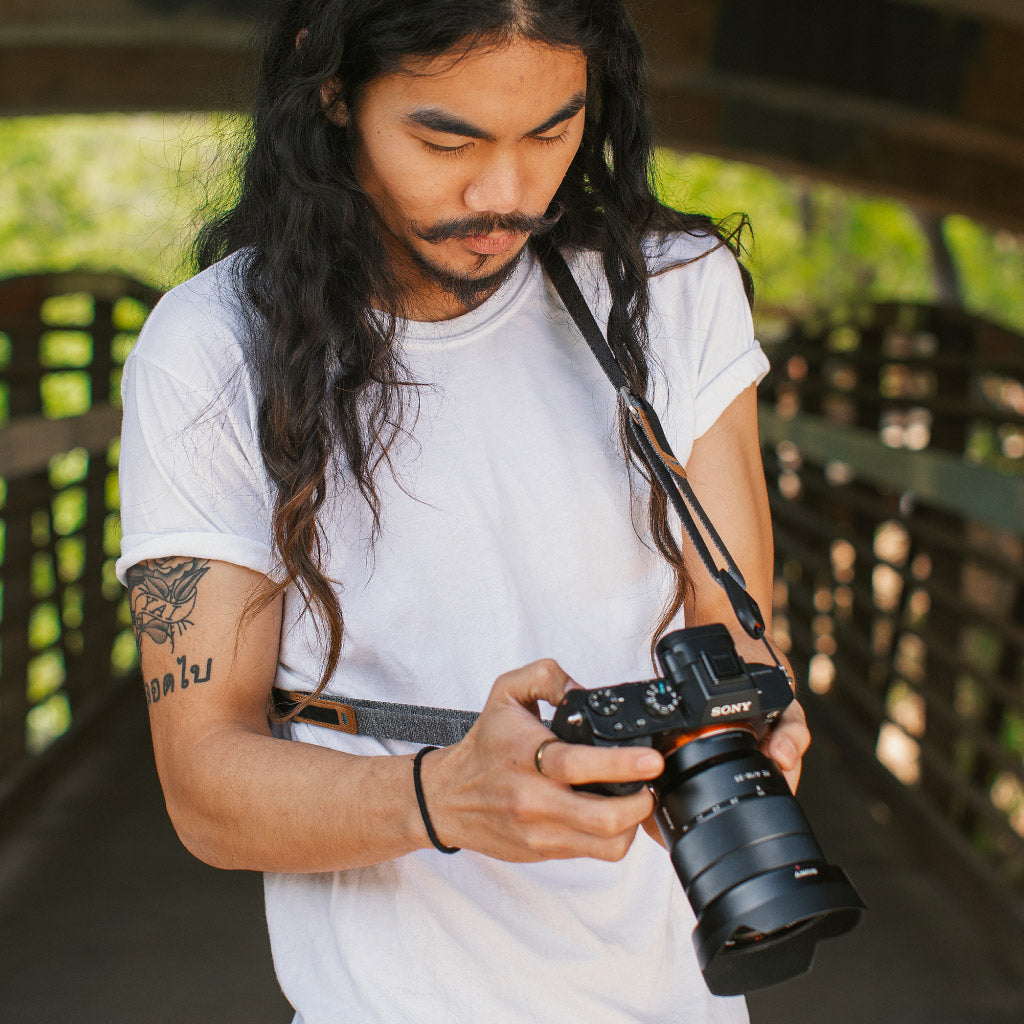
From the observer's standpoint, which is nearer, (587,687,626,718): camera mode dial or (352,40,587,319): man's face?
(587,687,626,718): camera mode dial

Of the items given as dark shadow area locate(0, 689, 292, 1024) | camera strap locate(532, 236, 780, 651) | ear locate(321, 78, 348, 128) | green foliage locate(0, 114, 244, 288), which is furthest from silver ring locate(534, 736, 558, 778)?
green foliage locate(0, 114, 244, 288)

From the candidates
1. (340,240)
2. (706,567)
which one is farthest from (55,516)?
(706,567)

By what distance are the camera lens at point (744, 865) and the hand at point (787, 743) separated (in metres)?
0.07

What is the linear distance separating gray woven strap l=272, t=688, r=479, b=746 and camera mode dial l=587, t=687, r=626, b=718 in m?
0.24

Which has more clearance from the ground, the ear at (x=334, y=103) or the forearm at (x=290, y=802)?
the ear at (x=334, y=103)

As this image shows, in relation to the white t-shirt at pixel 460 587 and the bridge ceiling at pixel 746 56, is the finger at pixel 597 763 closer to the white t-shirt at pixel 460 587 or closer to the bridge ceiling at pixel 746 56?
the white t-shirt at pixel 460 587

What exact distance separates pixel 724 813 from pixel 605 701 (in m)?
0.16

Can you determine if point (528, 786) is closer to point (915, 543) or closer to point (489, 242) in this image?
point (489, 242)

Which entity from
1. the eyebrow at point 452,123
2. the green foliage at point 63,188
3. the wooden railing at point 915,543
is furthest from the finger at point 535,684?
the green foliage at point 63,188

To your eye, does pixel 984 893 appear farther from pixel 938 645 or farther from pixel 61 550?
pixel 61 550

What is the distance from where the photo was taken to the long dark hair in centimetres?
139

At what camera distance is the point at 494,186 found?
145 centimetres

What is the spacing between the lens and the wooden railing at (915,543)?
12.1ft

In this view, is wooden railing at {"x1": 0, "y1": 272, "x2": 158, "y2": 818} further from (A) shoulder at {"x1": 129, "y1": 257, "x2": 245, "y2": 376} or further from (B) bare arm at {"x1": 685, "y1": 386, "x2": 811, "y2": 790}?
(B) bare arm at {"x1": 685, "y1": 386, "x2": 811, "y2": 790}
